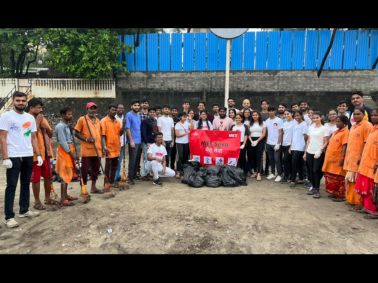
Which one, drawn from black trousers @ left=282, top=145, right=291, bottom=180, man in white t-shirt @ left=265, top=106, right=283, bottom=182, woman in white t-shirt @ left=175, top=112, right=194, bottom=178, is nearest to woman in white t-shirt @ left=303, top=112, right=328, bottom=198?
black trousers @ left=282, top=145, right=291, bottom=180

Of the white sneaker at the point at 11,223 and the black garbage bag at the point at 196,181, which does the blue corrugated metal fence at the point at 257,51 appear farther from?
the white sneaker at the point at 11,223

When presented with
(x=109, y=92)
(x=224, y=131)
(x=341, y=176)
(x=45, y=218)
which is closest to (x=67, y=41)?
(x=109, y=92)

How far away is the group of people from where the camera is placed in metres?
4.93

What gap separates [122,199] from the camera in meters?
5.94

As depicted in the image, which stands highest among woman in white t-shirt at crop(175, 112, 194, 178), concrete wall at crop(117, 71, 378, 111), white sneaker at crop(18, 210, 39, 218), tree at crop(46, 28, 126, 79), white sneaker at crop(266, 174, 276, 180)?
tree at crop(46, 28, 126, 79)

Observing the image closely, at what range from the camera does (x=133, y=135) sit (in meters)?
7.05

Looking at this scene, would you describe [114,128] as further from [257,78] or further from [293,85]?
[293,85]

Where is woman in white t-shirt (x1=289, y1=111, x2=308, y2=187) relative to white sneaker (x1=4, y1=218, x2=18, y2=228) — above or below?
above

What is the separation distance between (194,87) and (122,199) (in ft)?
25.6

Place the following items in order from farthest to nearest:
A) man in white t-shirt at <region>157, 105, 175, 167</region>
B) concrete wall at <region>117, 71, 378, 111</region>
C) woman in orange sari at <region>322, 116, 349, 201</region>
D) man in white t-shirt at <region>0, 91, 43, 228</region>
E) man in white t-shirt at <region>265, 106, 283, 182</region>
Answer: concrete wall at <region>117, 71, 378, 111</region>
man in white t-shirt at <region>157, 105, 175, 167</region>
man in white t-shirt at <region>265, 106, 283, 182</region>
woman in orange sari at <region>322, 116, 349, 201</region>
man in white t-shirt at <region>0, 91, 43, 228</region>

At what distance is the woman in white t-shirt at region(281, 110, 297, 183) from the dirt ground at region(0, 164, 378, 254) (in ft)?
4.26

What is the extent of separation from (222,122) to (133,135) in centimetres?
240

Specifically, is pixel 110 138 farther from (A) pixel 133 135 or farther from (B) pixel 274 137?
(B) pixel 274 137

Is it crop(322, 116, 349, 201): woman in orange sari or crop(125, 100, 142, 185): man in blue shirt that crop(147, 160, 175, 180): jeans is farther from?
crop(322, 116, 349, 201): woman in orange sari
